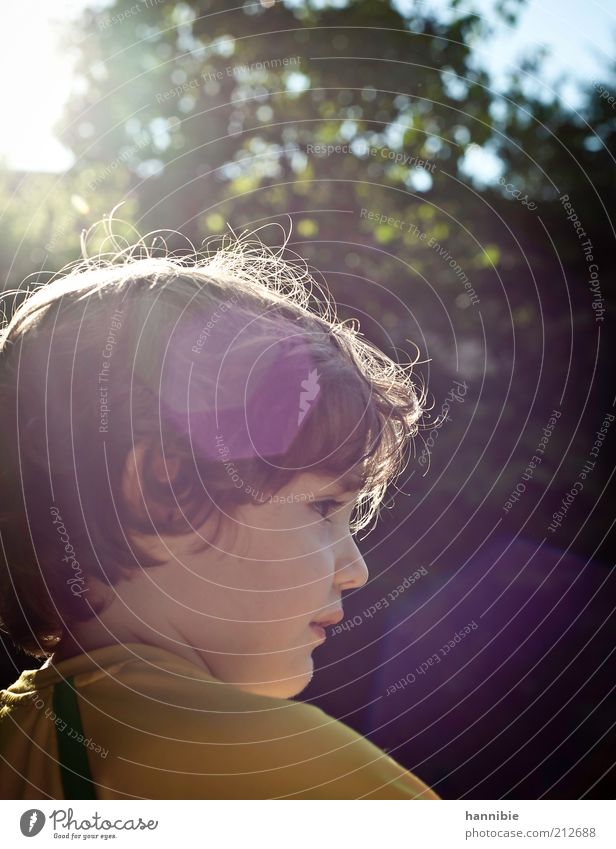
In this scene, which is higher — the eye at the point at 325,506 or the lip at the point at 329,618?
the eye at the point at 325,506

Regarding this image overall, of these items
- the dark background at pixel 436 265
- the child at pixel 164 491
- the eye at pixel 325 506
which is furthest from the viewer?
the dark background at pixel 436 265

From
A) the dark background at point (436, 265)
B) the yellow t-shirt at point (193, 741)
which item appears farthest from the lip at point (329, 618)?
the dark background at point (436, 265)

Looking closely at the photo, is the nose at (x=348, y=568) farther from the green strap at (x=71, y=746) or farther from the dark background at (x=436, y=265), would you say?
the dark background at (x=436, y=265)

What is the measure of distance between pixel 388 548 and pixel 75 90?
4.08ft

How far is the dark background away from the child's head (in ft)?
2.44

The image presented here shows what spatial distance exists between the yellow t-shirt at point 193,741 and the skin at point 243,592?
82mm

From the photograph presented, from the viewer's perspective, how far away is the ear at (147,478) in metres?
0.87

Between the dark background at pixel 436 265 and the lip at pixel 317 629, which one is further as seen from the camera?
the dark background at pixel 436 265

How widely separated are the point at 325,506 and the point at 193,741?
13.0 inches

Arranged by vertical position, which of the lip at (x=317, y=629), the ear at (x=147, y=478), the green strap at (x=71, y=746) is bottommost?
the green strap at (x=71, y=746)

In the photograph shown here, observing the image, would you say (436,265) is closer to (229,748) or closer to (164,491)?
(164,491)

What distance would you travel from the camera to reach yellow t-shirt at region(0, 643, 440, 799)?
0.65 metres

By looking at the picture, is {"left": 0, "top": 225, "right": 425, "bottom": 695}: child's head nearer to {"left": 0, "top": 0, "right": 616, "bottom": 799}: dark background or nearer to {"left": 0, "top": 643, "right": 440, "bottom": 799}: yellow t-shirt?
{"left": 0, "top": 643, "right": 440, "bottom": 799}: yellow t-shirt

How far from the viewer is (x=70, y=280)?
0.95 metres
